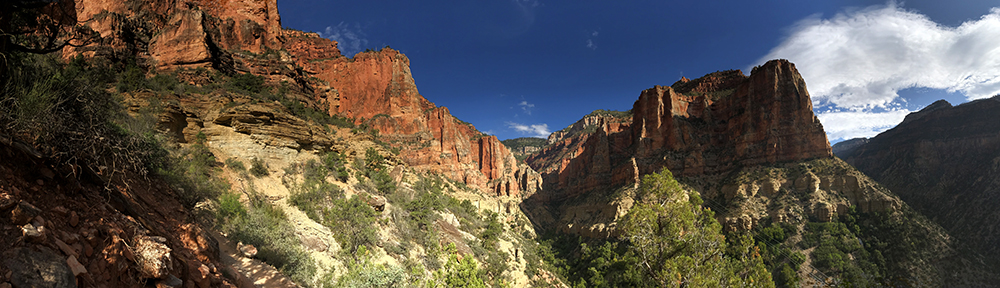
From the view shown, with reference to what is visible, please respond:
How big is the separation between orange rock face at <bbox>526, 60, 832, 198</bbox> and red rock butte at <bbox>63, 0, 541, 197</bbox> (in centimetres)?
2954

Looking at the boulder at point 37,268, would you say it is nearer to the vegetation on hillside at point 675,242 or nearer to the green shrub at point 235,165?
the green shrub at point 235,165

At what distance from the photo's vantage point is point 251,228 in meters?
8.10

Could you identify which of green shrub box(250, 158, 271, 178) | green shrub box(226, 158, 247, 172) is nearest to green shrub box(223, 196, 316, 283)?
green shrub box(226, 158, 247, 172)

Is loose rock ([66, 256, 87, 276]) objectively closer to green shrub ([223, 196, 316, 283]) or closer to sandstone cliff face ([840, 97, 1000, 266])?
green shrub ([223, 196, 316, 283])

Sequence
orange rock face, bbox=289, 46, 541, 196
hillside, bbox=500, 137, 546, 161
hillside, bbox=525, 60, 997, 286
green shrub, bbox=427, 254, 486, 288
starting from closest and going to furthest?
green shrub, bbox=427, 254, 486, 288, hillside, bbox=525, 60, 997, 286, orange rock face, bbox=289, 46, 541, 196, hillside, bbox=500, 137, 546, 161

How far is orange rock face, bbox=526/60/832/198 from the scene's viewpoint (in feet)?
169

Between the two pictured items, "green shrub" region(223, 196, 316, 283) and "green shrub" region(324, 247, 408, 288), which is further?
"green shrub" region(324, 247, 408, 288)

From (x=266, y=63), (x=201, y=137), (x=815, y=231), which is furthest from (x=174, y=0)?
(x=815, y=231)

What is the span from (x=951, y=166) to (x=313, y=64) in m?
99.5

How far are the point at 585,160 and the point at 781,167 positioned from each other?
41910mm

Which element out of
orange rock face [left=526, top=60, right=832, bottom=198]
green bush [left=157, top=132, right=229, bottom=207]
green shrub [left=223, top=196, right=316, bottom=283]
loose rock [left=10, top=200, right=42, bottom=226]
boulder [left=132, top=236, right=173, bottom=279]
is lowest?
green shrub [left=223, top=196, right=316, bottom=283]

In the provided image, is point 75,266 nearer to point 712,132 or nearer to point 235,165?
point 235,165

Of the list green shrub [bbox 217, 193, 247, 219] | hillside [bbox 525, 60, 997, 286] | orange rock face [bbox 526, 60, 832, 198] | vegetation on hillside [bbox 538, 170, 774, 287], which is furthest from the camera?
orange rock face [bbox 526, 60, 832, 198]

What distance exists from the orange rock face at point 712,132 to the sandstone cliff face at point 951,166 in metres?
13.3
